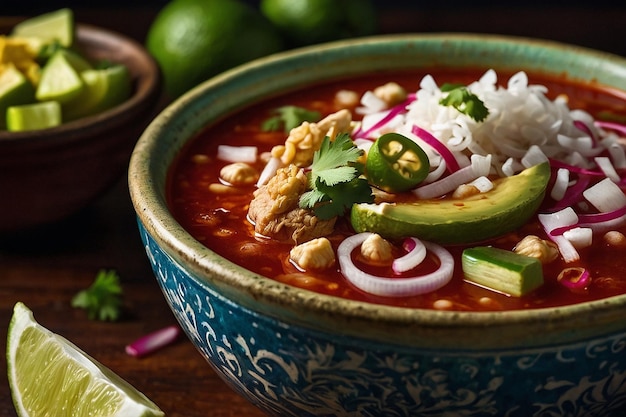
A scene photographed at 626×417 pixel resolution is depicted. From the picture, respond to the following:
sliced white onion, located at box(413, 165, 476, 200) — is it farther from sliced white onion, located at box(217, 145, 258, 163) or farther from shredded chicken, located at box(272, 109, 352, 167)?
sliced white onion, located at box(217, 145, 258, 163)

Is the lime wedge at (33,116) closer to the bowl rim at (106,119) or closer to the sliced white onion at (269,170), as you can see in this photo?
the bowl rim at (106,119)

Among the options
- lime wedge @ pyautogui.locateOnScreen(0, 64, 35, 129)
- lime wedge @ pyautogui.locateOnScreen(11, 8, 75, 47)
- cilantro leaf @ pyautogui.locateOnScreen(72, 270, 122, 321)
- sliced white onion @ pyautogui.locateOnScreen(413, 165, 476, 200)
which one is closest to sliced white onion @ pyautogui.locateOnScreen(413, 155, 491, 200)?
sliced white onion @ pyautogui.locateOnScreen(413, 165, 476, 200)

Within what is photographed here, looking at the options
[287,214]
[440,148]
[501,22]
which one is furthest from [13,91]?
[501,22]

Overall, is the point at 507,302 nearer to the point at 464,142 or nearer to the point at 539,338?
the point at 539,338

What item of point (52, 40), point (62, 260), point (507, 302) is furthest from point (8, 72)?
point (507, 302)

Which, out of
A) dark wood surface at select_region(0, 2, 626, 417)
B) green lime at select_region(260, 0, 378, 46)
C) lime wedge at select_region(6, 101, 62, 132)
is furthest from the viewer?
→ green lime at select_region(260, 0, 378, 46)
